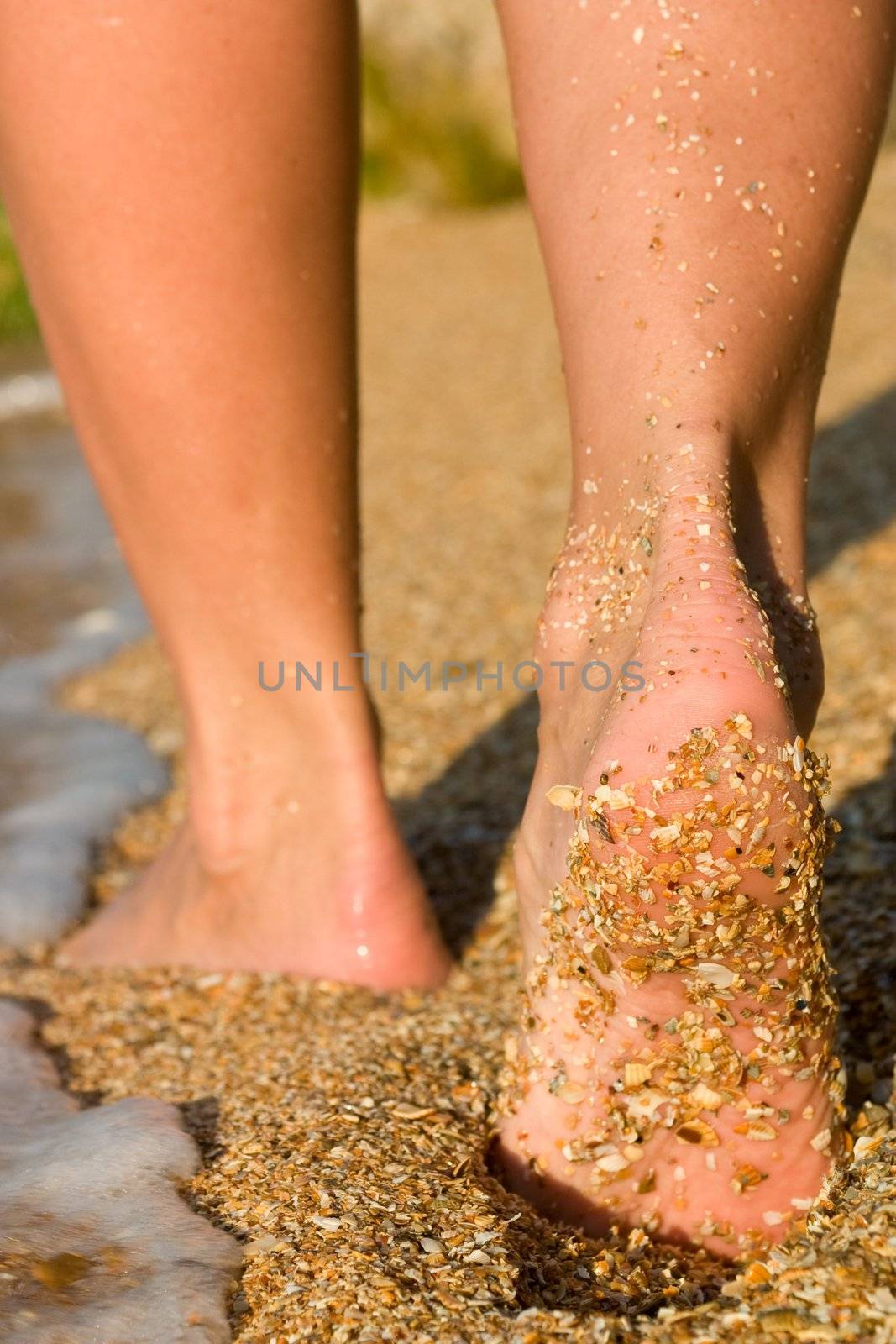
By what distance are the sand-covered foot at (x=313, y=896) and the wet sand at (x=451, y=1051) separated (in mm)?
34

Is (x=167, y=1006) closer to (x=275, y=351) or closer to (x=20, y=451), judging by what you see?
(x=275, y=351)

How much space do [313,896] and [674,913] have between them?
72cm

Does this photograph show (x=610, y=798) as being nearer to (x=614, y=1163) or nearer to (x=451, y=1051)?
(x=614, y=1163)

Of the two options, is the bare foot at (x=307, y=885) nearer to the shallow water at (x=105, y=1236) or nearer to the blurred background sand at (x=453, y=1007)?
the blurred background sand at (x=453, y=1007)

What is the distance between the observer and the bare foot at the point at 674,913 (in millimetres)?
901

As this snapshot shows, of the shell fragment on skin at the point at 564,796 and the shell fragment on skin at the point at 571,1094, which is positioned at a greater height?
the shell fragment on skin at the point at 564,796

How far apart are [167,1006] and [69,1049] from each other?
14 centimetres

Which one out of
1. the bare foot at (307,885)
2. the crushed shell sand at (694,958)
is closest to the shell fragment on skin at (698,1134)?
the crushed shell sand at (694,958)

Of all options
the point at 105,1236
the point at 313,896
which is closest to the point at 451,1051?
the point at 313,896

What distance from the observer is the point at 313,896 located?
5.12 feet

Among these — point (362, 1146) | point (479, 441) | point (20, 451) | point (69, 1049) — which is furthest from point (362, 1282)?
point (20, 451)

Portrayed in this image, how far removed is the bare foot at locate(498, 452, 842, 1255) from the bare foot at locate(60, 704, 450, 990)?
43 centimetres

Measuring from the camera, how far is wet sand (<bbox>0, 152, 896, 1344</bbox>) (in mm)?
895

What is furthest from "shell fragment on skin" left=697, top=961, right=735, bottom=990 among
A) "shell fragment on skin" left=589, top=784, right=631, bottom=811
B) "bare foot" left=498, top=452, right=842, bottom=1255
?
"shell fragment on skin" left=589, top=784, right=631, bottom=811
